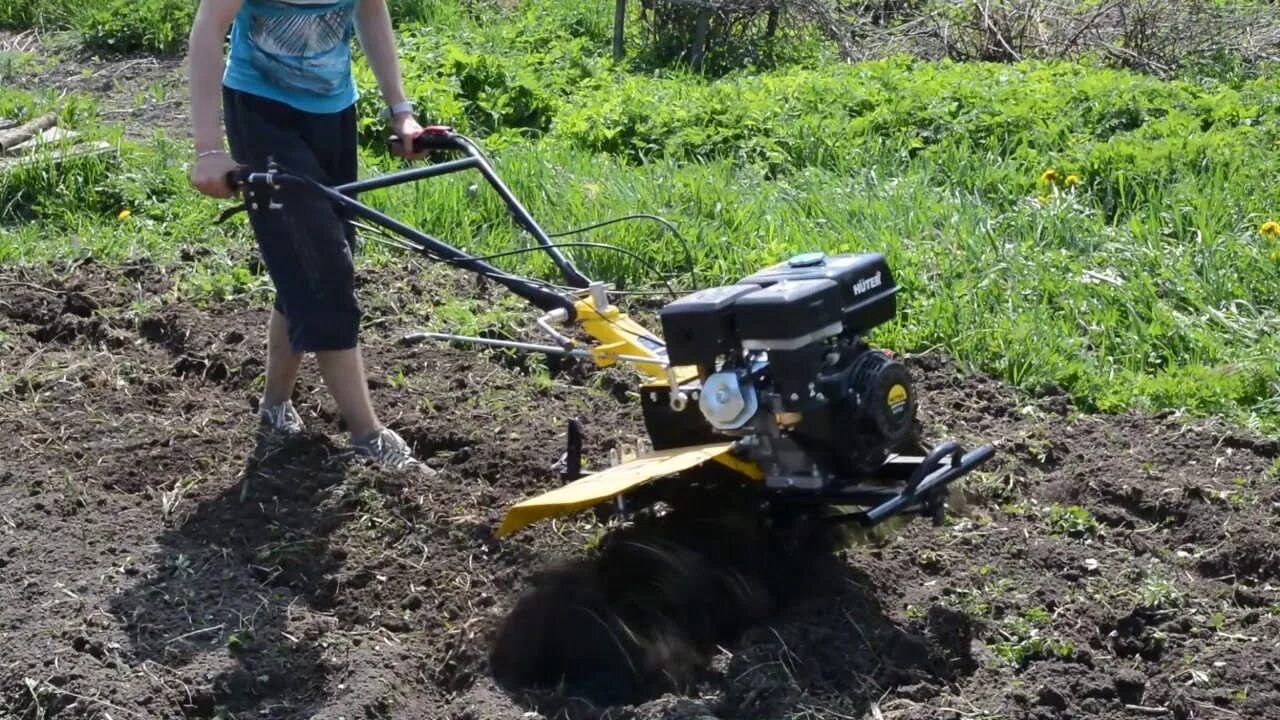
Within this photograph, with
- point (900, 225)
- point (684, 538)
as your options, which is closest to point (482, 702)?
point (684, 538)

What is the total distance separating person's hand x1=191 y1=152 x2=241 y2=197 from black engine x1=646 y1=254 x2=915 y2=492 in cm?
123

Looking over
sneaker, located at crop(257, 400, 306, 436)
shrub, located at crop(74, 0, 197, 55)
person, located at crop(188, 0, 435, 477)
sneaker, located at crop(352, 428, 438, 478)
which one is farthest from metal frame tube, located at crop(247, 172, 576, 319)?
shrub, located at crop(74, 0, 197, 55)

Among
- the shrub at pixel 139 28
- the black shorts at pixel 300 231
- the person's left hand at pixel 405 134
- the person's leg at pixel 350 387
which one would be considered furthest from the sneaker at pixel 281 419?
the shrub at pixel 139 28

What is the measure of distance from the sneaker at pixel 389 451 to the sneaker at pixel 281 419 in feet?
1.04

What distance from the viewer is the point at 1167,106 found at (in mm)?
7375

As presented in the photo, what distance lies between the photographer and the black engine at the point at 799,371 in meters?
3.57

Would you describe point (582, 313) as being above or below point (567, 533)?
above

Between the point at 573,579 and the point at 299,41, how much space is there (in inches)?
65.4

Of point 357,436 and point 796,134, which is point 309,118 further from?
point 796,134

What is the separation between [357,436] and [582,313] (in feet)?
3.38

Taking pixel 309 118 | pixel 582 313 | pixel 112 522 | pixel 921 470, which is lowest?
pixel 112 522

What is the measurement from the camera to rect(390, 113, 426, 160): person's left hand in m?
4.65

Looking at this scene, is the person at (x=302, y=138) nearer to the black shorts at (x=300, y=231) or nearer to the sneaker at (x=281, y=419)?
the black shorts at (x=300, y=231)

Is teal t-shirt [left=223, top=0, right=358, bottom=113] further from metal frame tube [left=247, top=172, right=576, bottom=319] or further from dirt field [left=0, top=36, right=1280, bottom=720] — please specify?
dirt field [left=0, top=36, right=1280, bottom=720]
